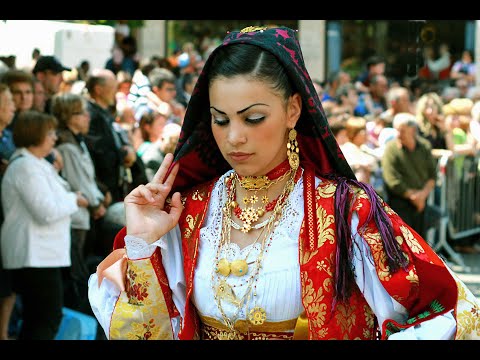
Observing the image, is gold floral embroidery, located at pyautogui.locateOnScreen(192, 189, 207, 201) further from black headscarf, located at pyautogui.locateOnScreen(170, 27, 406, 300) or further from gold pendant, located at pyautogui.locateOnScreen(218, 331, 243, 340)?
gold pendant, located at pyautogui.locateOnScreen(218, 331, 243, 340)

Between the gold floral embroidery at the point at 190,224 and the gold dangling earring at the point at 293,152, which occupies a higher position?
the gold dangling earring at the point at 293,152

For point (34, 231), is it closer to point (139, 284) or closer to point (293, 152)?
point (139, 284)

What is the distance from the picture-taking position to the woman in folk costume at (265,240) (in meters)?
2.78

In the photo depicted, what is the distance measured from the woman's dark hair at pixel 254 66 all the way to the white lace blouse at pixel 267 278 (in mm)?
389

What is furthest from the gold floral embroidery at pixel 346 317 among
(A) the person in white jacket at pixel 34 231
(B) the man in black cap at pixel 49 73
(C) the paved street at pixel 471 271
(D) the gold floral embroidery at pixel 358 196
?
Result: (C) the paved street at pixel 471 271

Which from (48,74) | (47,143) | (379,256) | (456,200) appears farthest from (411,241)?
(456,200)

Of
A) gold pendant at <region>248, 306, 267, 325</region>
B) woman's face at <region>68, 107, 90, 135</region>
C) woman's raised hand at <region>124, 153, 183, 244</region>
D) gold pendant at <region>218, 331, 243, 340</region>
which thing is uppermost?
woman's raised hand at <region>124, 153, 183, 244</region>

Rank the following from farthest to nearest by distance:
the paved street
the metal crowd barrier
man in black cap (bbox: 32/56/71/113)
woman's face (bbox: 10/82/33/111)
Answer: the metal crowd barrier < the paved street < man in black cap (bbox: 32/56/71/113) < woman's face (bbox: 10/82/33/111)

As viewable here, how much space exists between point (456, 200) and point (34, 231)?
5550 millimetres

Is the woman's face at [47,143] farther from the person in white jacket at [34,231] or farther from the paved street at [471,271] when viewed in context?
the paved street at [471,271]

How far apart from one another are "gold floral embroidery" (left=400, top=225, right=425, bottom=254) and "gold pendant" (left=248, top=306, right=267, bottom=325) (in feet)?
1.63

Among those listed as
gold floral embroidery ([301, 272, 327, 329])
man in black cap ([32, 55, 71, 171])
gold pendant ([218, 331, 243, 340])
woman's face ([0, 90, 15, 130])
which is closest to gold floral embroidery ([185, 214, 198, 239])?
gold pendant ([218, 331, 243, 340])

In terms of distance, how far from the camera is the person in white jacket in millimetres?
5648

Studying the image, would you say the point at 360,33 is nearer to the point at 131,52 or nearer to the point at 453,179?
the point at 131,52
